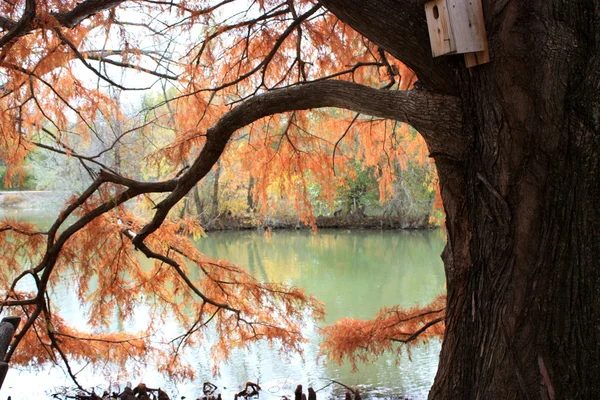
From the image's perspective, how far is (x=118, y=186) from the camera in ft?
7.62

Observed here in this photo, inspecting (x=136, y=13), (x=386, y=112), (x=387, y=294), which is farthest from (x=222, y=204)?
(x=386, y=112)

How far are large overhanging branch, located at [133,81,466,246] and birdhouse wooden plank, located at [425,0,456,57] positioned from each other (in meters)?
0.15

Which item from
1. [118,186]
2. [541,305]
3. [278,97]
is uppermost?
[278,97]

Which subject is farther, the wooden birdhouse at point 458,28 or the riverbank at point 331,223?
the riverbank at point 331,223

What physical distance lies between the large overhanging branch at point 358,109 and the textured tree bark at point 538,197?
0.23 ft

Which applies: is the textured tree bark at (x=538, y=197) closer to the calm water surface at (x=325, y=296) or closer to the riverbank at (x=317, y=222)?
the calm water surface at (x=325, y=296)

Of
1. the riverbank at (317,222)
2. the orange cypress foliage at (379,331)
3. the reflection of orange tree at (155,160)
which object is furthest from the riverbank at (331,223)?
the orange cypress foliage at (379,331)

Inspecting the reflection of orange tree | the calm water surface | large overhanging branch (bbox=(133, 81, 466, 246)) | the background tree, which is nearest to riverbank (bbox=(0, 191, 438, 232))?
the calm water surface

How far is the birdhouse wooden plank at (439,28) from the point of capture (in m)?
1.46

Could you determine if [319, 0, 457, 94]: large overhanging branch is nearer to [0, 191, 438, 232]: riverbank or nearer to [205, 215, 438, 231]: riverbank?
[0, 191, 438, 232]: riverbank

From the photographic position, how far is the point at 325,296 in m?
6.16

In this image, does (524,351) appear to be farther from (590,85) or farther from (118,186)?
(118,186)

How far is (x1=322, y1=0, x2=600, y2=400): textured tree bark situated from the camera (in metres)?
1.42

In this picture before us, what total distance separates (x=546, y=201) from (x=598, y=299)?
27 centimetres
